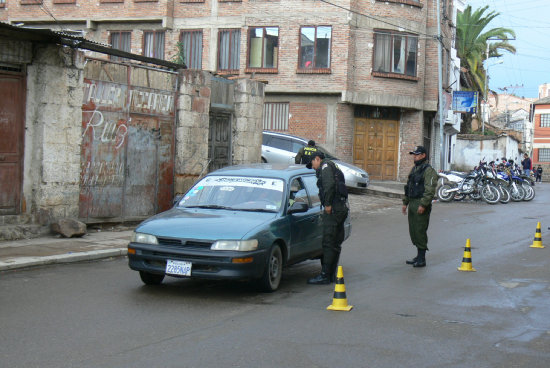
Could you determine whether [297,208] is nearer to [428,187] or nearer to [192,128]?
[428,187]

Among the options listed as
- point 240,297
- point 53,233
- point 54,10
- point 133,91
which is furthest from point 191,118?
point 54,10

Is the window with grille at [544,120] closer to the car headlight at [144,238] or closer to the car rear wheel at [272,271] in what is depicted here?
the car rear wheel at [272,271]

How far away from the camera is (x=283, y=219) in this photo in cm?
919

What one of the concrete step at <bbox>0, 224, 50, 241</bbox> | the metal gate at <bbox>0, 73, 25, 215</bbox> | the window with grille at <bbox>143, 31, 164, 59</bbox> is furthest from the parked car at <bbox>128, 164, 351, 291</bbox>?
the window with grille at <bbox>143, 31, 164, 59</bbox>

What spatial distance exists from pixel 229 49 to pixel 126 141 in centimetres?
1754

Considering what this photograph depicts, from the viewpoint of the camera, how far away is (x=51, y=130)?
13320 mm

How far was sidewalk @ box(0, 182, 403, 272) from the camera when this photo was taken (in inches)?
416

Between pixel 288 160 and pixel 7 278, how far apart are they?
15457mm

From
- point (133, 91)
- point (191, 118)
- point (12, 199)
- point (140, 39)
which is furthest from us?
point (140, 39)

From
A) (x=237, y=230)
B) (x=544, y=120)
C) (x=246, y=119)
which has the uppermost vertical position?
(x=544, y=120)

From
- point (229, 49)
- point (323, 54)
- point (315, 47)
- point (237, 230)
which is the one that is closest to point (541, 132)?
point (323, 54)

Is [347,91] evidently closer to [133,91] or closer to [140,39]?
[140,39]

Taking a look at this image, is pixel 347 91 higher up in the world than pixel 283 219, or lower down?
higher up

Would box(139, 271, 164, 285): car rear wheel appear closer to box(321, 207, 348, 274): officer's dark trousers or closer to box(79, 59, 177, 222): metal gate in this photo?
box(321, 207, 348, 274): officer's dark trousers
